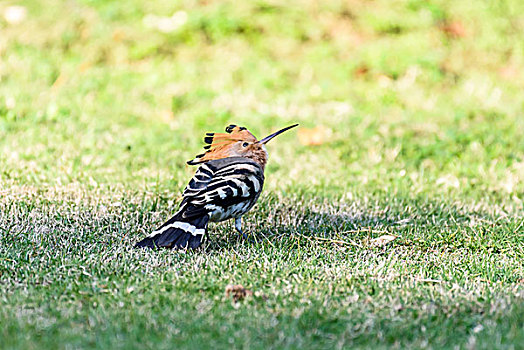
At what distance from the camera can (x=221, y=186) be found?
4.48m

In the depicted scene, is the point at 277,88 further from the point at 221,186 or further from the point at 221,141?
the point at 221,186

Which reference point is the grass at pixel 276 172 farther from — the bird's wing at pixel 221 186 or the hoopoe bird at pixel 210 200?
the bird's wing at pixel 221 186

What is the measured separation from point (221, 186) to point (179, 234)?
39 cm

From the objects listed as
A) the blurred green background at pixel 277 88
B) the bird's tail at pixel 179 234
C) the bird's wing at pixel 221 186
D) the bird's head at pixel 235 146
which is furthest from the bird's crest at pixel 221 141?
the blurred green background at pixel 277 88

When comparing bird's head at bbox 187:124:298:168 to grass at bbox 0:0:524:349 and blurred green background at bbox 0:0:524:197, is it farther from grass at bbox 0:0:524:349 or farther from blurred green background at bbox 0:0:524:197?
blurred green background at bbox 0:0:524:197

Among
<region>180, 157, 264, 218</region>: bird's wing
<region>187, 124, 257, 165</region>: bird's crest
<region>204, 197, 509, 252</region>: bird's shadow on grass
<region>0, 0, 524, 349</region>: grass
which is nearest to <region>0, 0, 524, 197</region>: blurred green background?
<region>0, 0, 524, 349</region>: grass

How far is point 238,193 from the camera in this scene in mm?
4488

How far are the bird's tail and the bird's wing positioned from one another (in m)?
0.07

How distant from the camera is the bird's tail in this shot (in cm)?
446

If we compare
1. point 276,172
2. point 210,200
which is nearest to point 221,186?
point 210,200

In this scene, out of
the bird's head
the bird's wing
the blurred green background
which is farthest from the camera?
the blurred green background

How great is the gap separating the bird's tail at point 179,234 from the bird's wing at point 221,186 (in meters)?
0.07

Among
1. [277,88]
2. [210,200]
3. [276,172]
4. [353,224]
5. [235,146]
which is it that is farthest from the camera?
[277,88]

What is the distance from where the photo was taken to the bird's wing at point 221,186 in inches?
175
